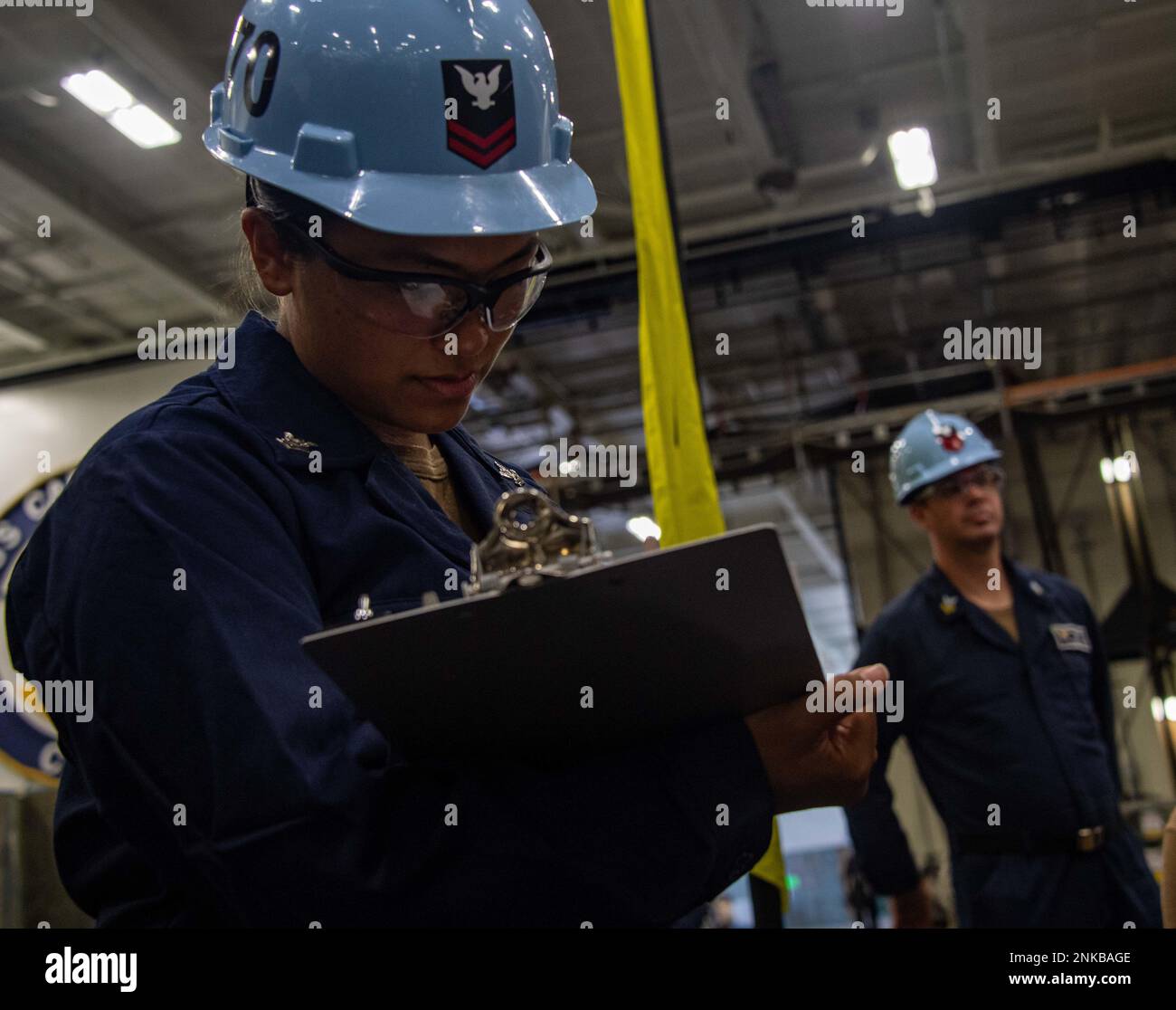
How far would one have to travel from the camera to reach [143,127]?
679 cm

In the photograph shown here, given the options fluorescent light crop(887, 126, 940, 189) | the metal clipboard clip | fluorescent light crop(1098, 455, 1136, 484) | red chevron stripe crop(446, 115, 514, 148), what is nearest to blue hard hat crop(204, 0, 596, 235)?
red chevron stripe crop(446, 115, 514, 148)

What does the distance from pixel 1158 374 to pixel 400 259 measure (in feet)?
33.3

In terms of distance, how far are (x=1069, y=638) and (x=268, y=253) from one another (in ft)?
10.3

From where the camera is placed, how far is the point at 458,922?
0.89 metres

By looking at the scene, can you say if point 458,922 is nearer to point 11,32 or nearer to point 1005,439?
point 11,32

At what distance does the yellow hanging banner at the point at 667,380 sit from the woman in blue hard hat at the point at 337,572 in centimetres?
138

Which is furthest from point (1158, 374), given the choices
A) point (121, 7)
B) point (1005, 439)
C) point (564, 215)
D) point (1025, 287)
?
point (564, 215)

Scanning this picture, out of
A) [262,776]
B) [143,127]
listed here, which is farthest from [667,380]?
[143,127]

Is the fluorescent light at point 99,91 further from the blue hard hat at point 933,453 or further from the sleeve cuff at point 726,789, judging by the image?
the sleeve cuff at point 726,789

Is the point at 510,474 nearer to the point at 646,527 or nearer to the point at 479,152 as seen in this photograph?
the point at 479,152

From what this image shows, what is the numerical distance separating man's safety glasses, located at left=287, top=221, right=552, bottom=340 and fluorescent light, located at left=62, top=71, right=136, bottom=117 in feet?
19.7

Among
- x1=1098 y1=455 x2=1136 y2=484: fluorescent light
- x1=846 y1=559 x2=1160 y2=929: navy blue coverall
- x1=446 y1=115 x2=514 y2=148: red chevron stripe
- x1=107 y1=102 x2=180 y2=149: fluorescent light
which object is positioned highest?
x1=107 y1=102 x2=180 y2=149: fluorescent light

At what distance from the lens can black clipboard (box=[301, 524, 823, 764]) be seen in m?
0.81

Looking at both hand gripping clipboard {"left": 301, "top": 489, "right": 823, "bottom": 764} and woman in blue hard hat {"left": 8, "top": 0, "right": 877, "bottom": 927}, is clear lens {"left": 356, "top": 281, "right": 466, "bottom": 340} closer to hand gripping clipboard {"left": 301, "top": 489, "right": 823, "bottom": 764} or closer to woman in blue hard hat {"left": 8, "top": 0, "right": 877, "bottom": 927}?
woman in blue hard hat {"left": 8, "top": 0, "right": 877, "bottom": 927}
